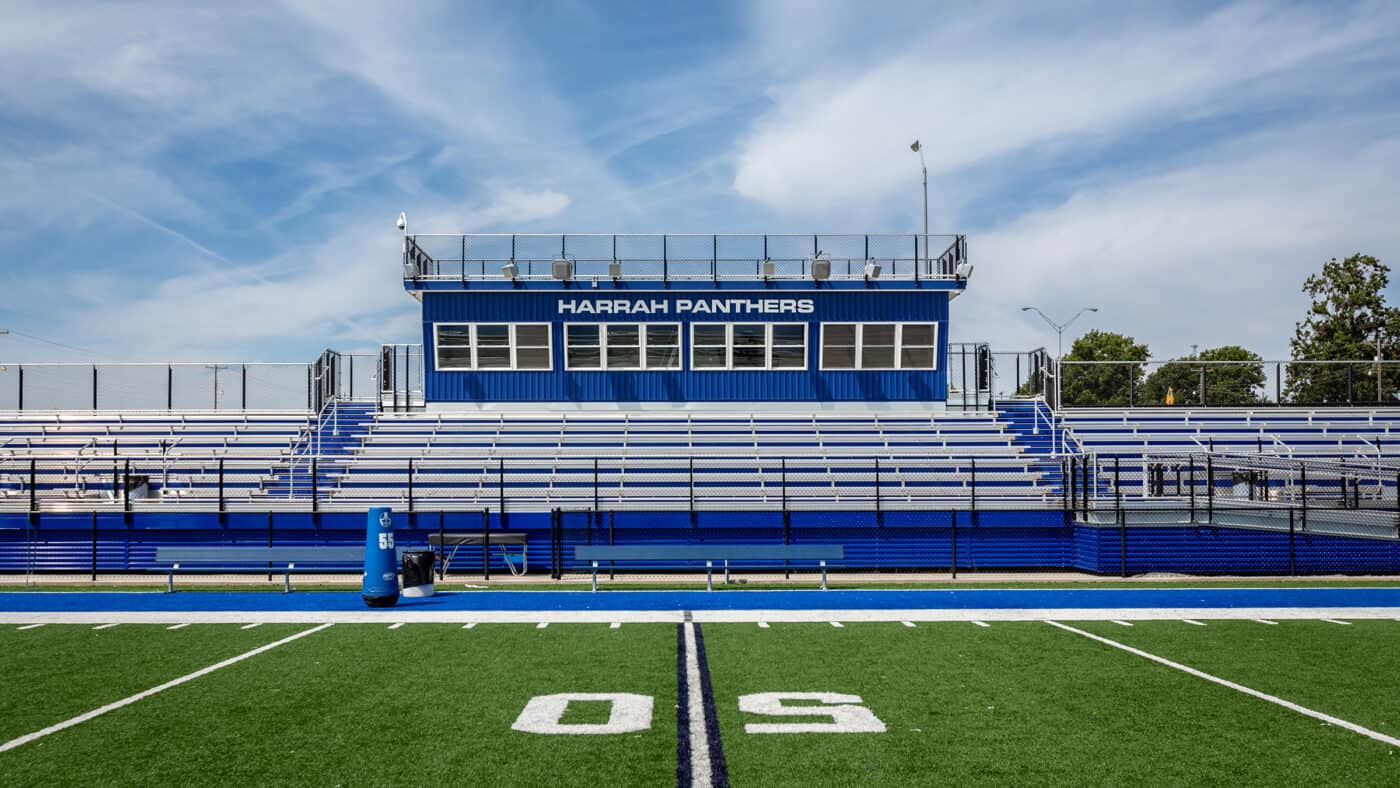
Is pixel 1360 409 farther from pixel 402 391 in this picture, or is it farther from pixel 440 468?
pixel 402 391

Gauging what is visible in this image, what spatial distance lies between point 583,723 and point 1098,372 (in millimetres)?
77427

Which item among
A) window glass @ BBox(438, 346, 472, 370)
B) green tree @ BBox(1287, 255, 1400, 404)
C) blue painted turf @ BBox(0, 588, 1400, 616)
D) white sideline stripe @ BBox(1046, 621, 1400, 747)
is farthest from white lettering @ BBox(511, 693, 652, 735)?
green tree @ BBox(1287, 255, 1400, 404)

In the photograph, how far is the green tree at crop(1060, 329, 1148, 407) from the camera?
66688mm

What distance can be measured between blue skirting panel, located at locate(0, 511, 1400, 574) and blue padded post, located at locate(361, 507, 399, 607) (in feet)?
19.7

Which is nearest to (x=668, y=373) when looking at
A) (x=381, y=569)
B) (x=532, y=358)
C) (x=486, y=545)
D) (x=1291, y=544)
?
(x=532, y=358)

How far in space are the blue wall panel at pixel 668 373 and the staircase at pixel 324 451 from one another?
2391 millimetres

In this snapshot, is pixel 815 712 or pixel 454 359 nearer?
pixel 815 712

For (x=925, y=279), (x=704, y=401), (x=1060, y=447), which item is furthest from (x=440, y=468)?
(x=1060, y=447)

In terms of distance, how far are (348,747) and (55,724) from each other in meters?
2.56

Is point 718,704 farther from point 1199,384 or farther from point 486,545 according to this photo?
point 1199,384

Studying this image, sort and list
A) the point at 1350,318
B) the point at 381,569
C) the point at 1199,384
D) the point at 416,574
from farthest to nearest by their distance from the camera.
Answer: the point at 1350,318
the point at 1199,384
the point at 416,574
the point at 381,569

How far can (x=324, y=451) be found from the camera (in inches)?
1018

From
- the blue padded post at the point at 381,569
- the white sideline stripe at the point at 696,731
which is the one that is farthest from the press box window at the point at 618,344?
the white sideline stripe at the point at 696,731

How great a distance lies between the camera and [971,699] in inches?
325
